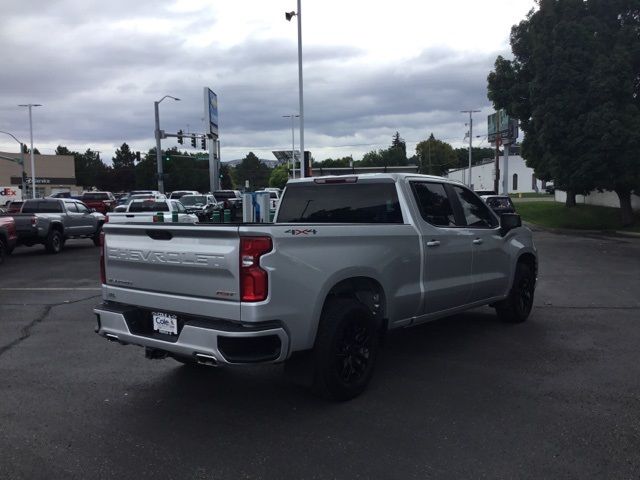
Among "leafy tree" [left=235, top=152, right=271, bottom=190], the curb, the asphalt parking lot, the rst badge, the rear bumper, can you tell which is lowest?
the curb

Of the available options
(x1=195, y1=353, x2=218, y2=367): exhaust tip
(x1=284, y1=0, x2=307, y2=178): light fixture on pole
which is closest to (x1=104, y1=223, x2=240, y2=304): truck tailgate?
(x1=195, y1=353, x2=218, y2=367): exhaust tip

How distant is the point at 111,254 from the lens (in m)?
5.09

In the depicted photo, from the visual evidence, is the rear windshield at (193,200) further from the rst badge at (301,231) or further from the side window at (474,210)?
the rst badge at (301,231)

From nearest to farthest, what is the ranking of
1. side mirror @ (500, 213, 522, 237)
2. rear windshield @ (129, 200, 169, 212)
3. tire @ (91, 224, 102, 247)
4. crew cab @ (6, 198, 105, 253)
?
side mirror @ (500, 213, 522, 237)
crew cab @ (6, 198, 105, 253)
rear windshield @ (129, 200, 169, 212)
tire @ (91, 224, 102, 247)

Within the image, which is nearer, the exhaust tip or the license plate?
the exhaust tip

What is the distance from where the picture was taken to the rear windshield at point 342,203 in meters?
5.91

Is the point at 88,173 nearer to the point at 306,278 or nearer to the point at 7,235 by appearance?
the point at 7,235

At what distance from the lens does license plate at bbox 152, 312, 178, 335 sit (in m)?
4.55

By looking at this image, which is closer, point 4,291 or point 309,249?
point 309,249

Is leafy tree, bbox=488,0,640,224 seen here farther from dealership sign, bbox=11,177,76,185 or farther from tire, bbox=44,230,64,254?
dealership sign, bbox=11,177,76,185

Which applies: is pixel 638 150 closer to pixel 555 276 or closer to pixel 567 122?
pixel 567 122

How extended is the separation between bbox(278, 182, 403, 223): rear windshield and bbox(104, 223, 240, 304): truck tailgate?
197 cm

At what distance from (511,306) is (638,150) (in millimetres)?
17927

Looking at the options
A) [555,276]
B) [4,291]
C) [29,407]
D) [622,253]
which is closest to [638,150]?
[622,253]
